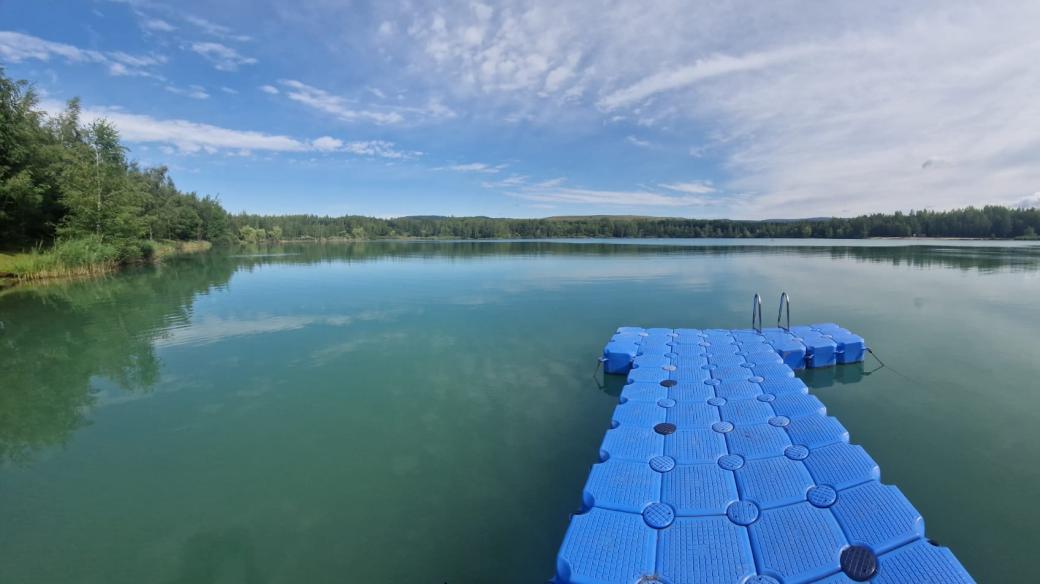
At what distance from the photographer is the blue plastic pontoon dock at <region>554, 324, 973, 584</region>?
333 cm

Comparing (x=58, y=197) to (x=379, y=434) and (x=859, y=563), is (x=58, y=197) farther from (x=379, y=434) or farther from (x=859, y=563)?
(x=859, y=563)

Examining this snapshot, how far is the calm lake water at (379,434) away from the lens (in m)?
4.44

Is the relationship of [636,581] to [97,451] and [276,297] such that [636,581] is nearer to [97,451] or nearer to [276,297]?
[97,451]

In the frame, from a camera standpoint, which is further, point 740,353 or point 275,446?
point 740,353

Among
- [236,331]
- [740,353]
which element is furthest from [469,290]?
[740,353]

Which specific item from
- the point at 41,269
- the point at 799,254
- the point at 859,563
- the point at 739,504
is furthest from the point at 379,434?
the point at 799,254

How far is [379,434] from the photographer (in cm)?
696

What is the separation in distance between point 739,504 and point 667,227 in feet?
424

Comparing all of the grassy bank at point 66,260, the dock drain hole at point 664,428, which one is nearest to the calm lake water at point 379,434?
the dock drain hole at point 664,428

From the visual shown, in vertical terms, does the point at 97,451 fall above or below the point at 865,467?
below

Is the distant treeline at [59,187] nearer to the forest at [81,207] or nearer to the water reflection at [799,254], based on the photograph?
the forest at [81,207]

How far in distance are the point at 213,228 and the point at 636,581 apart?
9476cm

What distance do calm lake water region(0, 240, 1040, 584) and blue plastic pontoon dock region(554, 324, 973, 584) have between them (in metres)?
0.97

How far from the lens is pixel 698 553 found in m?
3.54
